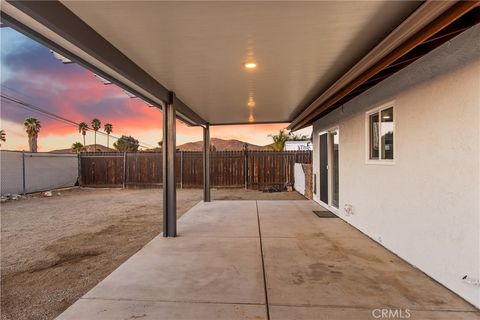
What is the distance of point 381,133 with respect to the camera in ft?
14.1

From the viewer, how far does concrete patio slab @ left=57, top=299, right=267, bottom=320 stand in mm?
2297

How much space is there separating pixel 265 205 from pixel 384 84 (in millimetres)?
4673

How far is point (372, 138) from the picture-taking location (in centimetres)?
467

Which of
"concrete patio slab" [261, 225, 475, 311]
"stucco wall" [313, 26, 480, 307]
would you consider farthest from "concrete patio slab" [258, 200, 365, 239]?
"stucco wall" [313, 26, 480, 307]

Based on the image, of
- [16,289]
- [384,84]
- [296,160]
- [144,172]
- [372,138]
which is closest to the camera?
[16,289]

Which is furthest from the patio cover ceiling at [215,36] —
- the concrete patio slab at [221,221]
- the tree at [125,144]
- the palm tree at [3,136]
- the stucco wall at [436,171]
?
the tree at [125,144]

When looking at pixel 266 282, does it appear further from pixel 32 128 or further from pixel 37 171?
pixel 32 128

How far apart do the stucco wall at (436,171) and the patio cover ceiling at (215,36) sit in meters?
Result: 0.73

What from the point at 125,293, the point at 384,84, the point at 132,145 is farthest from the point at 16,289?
the point at 132,145

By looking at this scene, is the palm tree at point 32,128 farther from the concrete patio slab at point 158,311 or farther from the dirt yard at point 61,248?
the concrete patio slab at point 158,311

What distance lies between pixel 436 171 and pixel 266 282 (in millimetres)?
2240

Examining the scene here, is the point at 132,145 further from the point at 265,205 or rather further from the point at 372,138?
the point at 372,138

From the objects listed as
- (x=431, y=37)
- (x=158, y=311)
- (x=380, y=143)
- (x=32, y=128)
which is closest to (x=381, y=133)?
(x=380, y=143)

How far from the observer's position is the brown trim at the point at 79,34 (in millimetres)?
1955
